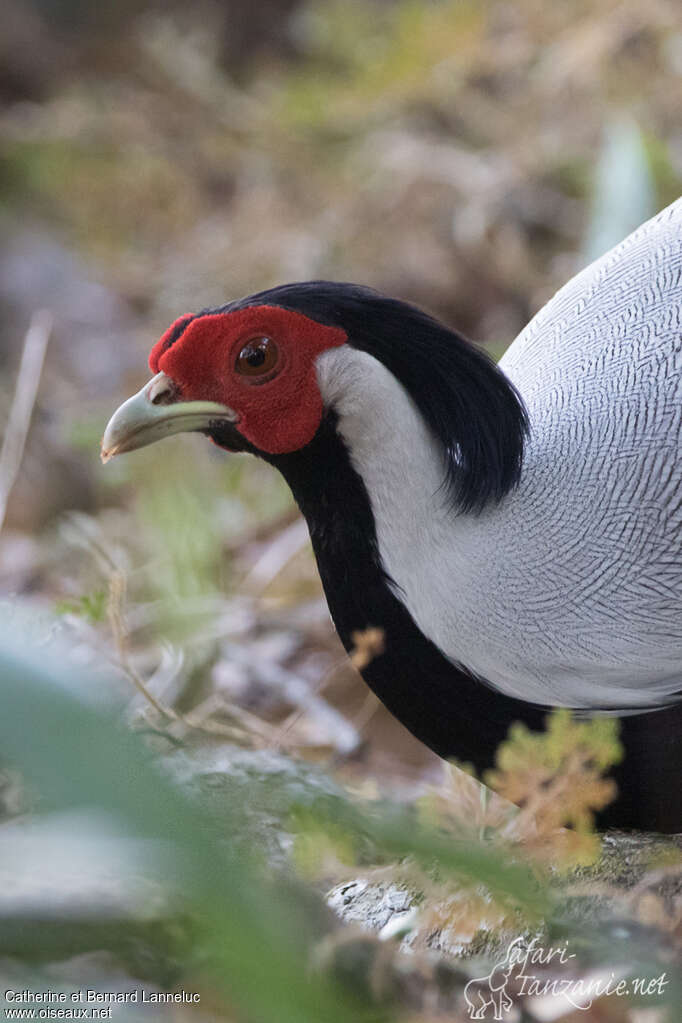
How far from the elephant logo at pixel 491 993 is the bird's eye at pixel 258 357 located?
2.09 feet

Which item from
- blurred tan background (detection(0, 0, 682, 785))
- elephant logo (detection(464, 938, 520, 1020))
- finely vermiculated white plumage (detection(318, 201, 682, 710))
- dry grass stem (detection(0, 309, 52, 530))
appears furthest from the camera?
blurred tan background (detection(0, 0, 682, 785))

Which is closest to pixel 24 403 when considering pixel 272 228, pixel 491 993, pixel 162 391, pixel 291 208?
pixel 162 391

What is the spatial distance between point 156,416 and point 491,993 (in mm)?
657

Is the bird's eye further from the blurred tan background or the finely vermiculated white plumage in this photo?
the blurred tan background

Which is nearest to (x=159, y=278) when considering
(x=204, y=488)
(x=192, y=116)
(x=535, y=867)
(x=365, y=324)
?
(x=192, y=116)

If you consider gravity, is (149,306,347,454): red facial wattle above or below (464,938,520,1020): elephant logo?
above

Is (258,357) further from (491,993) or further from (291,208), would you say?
(291,208)

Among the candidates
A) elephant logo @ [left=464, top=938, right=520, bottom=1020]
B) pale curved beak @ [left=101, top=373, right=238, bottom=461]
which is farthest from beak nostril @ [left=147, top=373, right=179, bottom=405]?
elephant logo @ [left=464, top=938, right=520, bottom=1020]

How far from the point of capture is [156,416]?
45.9 inches

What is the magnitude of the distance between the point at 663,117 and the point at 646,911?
2785 mm

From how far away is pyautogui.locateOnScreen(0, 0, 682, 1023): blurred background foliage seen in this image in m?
2.06

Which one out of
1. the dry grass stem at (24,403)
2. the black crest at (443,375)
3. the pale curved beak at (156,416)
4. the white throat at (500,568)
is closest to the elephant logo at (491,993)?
the white throat at (500,568)

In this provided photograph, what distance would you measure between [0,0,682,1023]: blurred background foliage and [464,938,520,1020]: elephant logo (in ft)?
1.63

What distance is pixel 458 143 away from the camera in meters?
3.66
